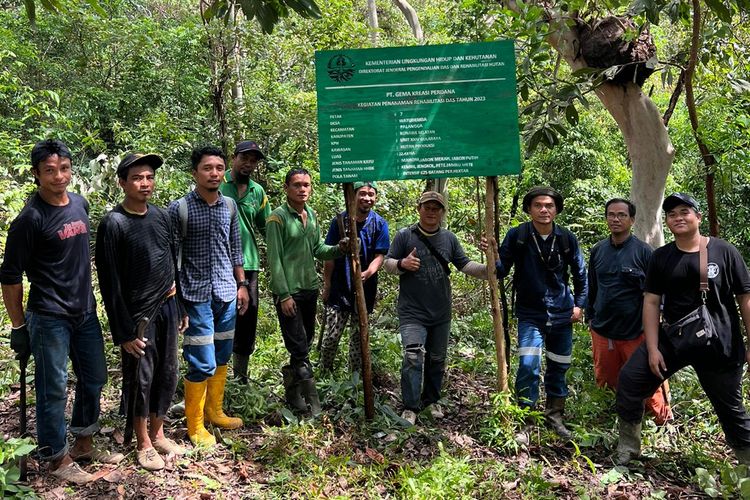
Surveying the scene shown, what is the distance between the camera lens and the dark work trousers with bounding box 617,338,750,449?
3.71 meters

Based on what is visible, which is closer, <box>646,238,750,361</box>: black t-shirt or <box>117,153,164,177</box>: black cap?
<box>117,153,164,177</box>: black cap

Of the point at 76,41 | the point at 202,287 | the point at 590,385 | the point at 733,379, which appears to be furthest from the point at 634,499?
the point at 76,41

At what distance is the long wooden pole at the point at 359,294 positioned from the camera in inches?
164

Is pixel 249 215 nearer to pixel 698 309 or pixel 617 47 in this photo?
pixel 698 309

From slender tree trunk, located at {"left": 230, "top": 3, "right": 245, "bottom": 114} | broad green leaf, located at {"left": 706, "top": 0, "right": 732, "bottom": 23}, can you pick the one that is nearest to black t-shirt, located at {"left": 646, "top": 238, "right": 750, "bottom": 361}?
broad green leaf, located at {"left": 706, "top": 0, "right": 732, "bottom": 23}

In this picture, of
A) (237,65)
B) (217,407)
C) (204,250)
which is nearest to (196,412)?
(217,407)

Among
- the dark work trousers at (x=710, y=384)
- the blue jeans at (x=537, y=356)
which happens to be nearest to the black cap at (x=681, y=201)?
the dark work trousers at (x=710, y=384)

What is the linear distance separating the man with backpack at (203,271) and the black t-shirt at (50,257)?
0.61m

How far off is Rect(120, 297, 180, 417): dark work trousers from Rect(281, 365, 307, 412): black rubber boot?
0.95 m

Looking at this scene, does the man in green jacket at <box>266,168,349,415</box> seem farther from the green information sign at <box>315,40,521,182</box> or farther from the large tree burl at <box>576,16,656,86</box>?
the large tree burl at <box>576,16,656,86</box>

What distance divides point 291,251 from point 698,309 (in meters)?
2.87

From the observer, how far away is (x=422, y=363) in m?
4.33

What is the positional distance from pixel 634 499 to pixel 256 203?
135 inches

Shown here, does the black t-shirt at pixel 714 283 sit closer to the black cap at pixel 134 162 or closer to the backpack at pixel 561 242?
the backpack at pixel 561 242
